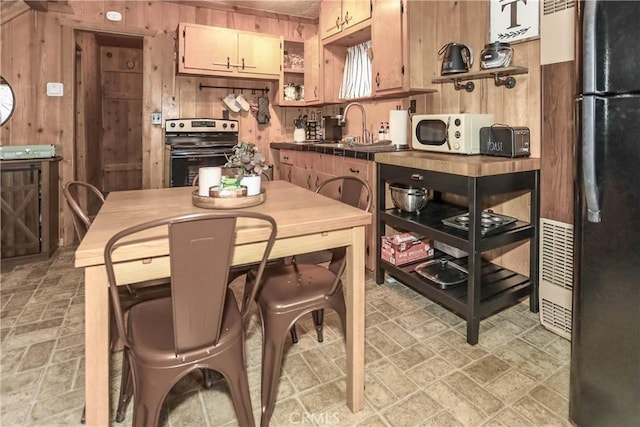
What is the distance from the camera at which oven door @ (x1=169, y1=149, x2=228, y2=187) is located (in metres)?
4.03

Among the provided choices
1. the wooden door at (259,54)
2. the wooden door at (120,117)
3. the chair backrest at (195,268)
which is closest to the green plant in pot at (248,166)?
the chair backrest at (195,268)

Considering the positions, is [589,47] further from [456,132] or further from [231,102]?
[231,102]

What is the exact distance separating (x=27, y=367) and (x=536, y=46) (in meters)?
3.19

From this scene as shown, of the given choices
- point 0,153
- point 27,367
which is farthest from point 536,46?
point 0,153

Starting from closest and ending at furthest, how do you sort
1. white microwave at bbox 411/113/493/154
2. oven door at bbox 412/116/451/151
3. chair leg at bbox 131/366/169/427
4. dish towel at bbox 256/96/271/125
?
chair leg at bbox 131/366/169/427 → white microwave at bbox 411/113/493/154 → oven door at bbox 412/116/451/151 → dish towel at bbox 256/96/271/125

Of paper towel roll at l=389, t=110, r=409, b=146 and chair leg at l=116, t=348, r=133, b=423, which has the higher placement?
paper towel roll at l=389, t=110, r=409, b=146

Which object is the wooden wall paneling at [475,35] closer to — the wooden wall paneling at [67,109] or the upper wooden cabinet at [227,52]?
the upper wooden cabinet at [227,52]

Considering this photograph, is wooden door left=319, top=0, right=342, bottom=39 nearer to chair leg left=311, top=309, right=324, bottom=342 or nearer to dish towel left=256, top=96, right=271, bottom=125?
dish towel left=256, top=96, right=271, bottom=125

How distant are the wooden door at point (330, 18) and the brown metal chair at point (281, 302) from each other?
280cm

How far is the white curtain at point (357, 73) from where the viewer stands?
12.4 feet

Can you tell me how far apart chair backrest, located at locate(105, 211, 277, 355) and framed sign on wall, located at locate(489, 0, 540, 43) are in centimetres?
208

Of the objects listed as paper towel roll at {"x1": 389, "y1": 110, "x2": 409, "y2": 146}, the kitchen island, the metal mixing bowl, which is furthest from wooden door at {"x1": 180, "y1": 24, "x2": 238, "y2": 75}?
the metal mixing bowl

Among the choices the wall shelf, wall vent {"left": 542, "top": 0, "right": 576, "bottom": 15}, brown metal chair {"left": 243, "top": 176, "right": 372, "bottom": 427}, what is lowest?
brown metal chair {"left": 243, "top": 176, "right": 372, "bottom": 427}

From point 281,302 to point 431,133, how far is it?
1.74 meters
